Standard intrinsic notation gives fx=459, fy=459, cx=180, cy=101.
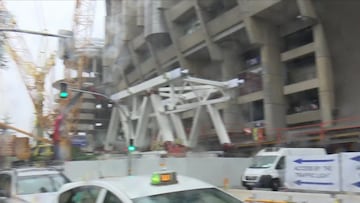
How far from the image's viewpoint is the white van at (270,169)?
18.1m

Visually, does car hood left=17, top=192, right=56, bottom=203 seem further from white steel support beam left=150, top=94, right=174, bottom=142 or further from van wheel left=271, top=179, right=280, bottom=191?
white steel support beam left=150, top=94, right=174, bottom=142

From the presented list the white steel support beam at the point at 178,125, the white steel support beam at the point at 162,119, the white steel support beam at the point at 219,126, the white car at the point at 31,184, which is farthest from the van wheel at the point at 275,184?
the white steel support beam at the point at 162,119

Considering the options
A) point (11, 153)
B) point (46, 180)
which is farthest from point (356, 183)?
point (11, 153)

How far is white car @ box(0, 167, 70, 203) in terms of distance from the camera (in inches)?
315

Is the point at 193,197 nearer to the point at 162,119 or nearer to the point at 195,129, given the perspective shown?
the point at 195,129

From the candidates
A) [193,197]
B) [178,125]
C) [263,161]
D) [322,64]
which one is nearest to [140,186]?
[193,197]

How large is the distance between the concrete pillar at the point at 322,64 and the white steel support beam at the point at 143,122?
35.7 ft

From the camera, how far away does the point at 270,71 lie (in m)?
29.3

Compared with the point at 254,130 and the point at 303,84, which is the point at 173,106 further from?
the point at 303,84

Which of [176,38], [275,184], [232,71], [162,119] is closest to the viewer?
[275,184]

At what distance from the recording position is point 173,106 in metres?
28.1

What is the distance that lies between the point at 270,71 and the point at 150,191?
1038 inches

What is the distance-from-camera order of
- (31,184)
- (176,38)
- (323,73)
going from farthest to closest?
(176,38)
(323,73)
(31,184)

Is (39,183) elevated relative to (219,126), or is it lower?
lower
